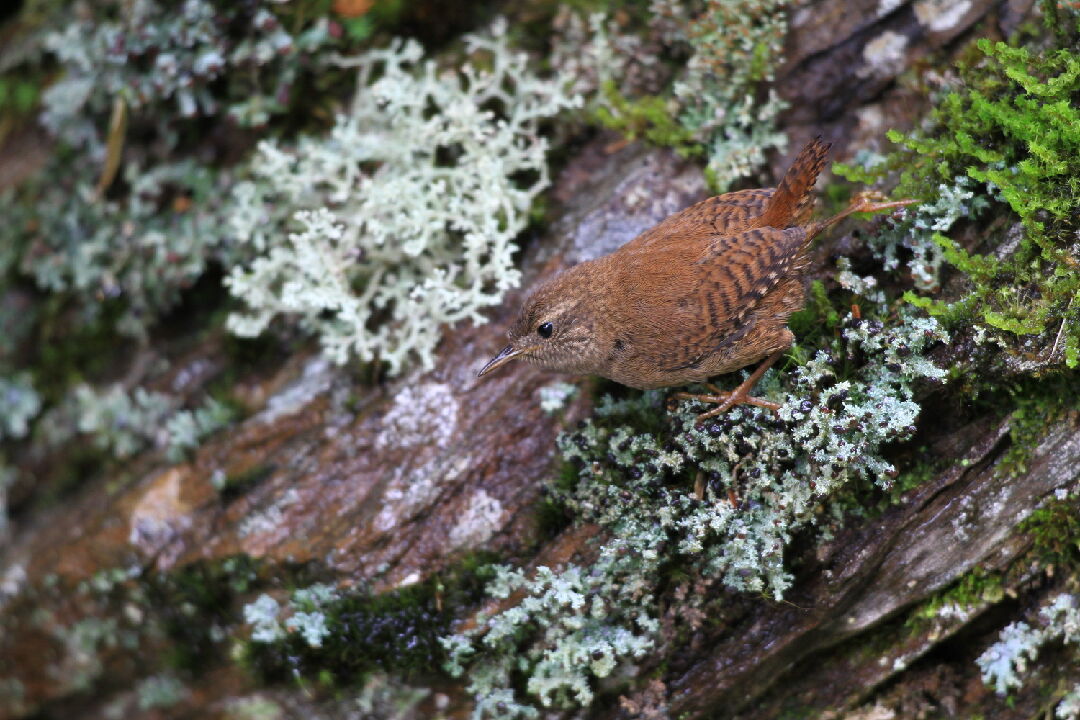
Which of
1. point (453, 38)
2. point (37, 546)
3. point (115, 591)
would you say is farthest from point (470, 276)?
point (37, 546)

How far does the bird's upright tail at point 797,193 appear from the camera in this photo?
12.0ft

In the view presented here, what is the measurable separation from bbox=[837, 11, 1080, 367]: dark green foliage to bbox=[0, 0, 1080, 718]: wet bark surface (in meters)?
0.45

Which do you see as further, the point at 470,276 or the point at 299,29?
the point at 299,29

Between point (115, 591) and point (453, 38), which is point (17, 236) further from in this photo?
point (453, 38)

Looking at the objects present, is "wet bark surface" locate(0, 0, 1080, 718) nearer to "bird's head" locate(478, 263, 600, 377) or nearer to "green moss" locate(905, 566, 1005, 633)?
"green moss" locate(905, 566, 1005, 633)

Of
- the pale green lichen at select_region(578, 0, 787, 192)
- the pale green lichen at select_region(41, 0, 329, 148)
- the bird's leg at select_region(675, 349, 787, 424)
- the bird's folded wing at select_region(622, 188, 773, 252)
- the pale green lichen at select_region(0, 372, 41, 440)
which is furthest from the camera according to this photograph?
the pale green lichen at select_region(0, 372, 41, 440)

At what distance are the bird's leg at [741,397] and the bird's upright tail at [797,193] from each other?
0.59 metres

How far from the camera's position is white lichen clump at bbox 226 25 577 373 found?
4.46 metres

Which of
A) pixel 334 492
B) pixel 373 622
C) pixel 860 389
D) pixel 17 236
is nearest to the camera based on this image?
pixel 860 389

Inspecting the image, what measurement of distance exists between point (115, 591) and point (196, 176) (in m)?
2.53

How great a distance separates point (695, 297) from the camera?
3689 mm

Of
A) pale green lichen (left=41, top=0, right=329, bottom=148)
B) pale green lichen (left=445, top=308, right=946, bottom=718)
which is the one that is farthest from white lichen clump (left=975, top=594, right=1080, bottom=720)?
pale green lichen (left=41, top=0, right=329, bottom=148)

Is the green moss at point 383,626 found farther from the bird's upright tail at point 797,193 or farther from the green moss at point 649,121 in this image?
the green moss at point 649,121

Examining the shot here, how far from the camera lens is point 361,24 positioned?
16.5ft
